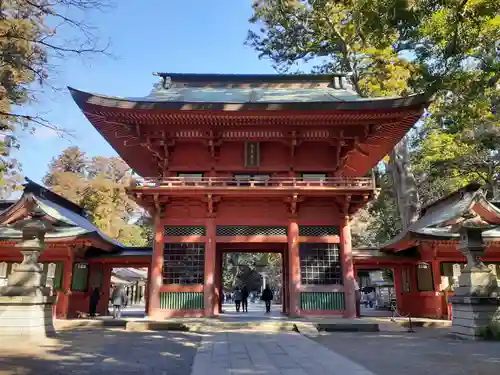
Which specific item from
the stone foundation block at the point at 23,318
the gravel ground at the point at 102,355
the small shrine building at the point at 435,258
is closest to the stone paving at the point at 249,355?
the gravel ground at the point at 102,355

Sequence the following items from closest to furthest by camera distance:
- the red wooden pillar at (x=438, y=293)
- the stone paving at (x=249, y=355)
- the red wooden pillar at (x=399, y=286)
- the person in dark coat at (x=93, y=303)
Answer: the stone paving at (x=249, y=355) < the red wooden pillar at (x=438, y=293) < the person in dark coat at (x=93, y=303) < the red wooden pillar at (x=399, y=286)

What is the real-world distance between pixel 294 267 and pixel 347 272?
2194 mm

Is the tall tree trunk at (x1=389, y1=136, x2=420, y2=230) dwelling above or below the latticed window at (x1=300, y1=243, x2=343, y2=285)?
above

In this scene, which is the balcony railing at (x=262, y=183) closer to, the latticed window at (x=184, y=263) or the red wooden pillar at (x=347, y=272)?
the red wooden pillar at (x=347, y=272)

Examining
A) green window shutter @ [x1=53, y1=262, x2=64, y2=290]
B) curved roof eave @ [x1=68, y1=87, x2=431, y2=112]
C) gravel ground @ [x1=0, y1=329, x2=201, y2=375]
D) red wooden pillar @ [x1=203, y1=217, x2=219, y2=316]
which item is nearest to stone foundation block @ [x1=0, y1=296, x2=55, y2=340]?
gravel ground @ [x1=0, y1=329, x2=201, y2=375]

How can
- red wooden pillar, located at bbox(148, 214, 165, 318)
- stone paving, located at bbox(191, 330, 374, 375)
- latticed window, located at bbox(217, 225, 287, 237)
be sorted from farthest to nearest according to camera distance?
latticed window, located at bbox(217, 225, 287, 237)
red wooden pillar, located at bbox(148, 214, 165, 318)
stone paving, located at bbox(191, 330, 374, 375)

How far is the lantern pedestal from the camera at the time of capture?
1024cm

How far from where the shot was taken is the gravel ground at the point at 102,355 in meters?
6.34

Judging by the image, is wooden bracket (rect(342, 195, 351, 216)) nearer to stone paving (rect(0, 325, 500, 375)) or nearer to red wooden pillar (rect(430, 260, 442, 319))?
red wooden pillar (rect(430, 260, 442, 319))

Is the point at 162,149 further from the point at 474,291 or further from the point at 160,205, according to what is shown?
the point at 474,291

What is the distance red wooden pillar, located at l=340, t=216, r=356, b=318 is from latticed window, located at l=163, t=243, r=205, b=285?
19.2 ft

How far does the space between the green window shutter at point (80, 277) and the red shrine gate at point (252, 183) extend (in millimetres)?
4141

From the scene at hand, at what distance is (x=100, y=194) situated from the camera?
114 feet

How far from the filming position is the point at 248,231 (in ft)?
Answer: 52.0
